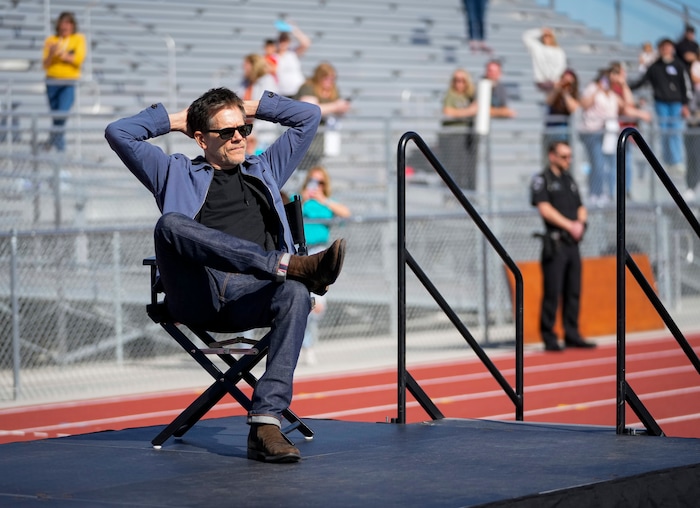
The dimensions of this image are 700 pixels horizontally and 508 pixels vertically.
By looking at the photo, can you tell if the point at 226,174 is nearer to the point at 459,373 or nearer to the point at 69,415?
the point at 69,415

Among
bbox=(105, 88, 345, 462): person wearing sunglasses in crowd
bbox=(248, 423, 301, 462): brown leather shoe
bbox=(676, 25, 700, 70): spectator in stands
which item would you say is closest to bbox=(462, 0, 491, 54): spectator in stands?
bbox=(676, 25, 700, 70): spectator in stands

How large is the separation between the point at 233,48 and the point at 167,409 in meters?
13.1

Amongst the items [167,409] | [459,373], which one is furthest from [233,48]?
[167,409]

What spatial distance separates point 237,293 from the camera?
583 cm

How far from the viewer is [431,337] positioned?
14711 millimetres

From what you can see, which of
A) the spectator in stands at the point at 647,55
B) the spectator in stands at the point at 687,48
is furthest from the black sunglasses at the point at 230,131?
the spectator in stands at the point at 647,55

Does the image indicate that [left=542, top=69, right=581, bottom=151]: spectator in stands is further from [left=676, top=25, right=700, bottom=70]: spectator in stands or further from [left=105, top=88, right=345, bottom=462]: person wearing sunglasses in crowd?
[left=105, top=88, right=345, bottom=462]: person wearing sunglasses in crowd

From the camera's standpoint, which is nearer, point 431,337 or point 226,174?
point 226,174

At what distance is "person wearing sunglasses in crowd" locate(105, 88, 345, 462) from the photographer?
549 cm

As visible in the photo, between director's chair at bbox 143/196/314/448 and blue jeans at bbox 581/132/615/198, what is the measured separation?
10.8 metres

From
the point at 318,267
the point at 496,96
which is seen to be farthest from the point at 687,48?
the point at 318,267

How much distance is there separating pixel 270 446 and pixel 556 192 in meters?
8.52

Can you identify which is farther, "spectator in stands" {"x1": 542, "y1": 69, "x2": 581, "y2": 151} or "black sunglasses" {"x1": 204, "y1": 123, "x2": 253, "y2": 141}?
"spectator in stands" {"x1": 542, "y1": 69, "x2": 581, "y2": 151}

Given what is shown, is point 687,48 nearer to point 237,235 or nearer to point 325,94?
point 325,94
